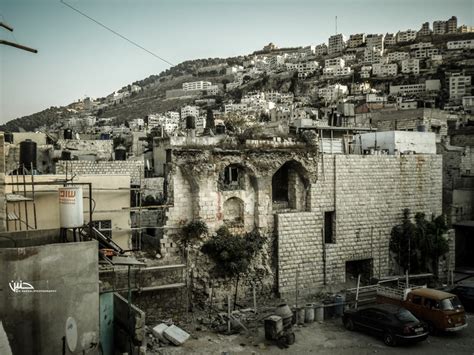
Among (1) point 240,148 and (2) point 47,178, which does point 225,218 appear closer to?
(1) point 240,148

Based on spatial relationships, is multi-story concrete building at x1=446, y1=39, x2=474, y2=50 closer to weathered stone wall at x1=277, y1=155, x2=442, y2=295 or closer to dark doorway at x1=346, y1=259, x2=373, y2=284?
weathered stone wall at x1=277, y1=155, x2=442, y2=295

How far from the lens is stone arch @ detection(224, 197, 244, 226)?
18.4 m

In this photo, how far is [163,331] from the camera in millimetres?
13977

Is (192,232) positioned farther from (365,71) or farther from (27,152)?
(365,71)

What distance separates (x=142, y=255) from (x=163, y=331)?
3.83 metres

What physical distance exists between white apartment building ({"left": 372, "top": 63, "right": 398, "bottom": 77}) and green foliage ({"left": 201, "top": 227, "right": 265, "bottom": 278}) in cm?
12572

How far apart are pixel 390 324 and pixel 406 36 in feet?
617

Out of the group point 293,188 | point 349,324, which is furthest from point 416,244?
point 349,324

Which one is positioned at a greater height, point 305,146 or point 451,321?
point 305,146

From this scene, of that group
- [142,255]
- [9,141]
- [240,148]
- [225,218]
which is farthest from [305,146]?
[9,141]

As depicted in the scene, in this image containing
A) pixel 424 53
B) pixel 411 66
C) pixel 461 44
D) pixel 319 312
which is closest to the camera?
pixel 319 312

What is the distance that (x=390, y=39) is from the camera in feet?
577

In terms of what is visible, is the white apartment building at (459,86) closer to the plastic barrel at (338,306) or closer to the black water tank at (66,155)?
the plastic barrel at (338,306)

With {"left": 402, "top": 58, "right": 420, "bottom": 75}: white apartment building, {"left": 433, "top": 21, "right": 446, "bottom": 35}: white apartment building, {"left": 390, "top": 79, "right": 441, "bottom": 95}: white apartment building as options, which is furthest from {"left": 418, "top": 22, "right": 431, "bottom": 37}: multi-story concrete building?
{"left": 390, "top": 79, "right": 441, "bottom": 95}: white apartment building
